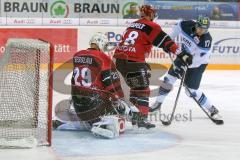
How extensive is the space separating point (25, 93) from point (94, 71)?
610mm

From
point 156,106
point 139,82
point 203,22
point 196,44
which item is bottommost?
point 156,106

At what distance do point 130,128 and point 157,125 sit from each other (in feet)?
1.06

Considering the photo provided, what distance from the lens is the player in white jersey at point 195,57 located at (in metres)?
5.88

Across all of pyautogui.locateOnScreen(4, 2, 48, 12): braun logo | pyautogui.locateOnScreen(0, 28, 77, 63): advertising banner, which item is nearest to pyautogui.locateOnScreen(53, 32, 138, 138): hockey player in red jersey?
pyautogui.locateOnScreen(0, 28, 77, 63): advertising banner

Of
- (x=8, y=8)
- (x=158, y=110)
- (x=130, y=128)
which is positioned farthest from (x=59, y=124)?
(x=8, y=8)

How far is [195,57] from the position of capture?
19.4 ft

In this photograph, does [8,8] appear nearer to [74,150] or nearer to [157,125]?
[157,125]

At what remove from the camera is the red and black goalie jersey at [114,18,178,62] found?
5496 mm

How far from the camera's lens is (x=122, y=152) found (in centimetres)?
456

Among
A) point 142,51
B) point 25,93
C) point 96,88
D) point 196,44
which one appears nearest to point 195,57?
point 196,44

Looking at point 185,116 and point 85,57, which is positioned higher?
point 85,57

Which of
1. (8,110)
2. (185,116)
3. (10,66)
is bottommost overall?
(185,116)

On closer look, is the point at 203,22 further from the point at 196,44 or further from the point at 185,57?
the point at 185,57

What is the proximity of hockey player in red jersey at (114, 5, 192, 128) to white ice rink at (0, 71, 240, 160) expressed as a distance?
0.31 m
